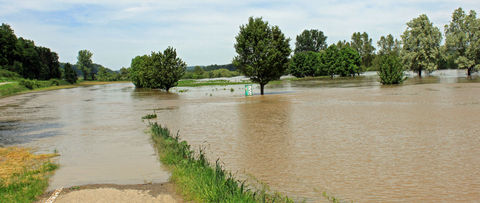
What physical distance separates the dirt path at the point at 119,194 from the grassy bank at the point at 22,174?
443mm

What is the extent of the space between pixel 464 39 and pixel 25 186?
3007 inches

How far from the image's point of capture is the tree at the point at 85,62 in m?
175

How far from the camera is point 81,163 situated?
10883mm

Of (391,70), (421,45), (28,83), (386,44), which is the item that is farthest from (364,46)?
(28,83)

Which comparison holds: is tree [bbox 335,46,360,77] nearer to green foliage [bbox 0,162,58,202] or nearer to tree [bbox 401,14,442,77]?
tree [bbox 401,14,442,77]

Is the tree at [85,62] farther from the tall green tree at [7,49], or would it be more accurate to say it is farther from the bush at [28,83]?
the bush at [28,83]

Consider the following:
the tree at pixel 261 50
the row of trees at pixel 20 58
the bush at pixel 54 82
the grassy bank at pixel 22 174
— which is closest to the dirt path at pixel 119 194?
the grassy bank at pixel 22 174

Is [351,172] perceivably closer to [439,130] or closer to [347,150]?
[347,150]

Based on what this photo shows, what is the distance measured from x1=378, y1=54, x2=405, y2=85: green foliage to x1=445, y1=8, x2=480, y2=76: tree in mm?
21295

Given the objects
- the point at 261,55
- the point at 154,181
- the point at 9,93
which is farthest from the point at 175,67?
the point at 154,181

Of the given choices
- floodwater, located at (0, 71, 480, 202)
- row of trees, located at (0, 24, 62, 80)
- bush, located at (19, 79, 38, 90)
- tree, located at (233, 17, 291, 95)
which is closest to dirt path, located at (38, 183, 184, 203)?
floodwater, located at (0, 71, 480, 202)

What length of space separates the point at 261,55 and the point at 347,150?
2671 centimetres

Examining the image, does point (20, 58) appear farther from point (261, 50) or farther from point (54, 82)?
point (261, 50)

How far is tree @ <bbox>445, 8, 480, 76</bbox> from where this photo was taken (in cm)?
6619
